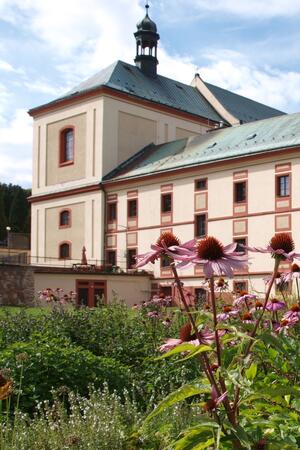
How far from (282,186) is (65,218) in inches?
620

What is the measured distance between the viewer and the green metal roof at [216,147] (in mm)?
33469

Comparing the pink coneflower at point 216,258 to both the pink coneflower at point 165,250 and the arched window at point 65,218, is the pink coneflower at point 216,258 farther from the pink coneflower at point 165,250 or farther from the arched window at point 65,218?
the arched window at point 65,218

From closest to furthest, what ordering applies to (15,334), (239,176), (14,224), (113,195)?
1. (15,334)
2. (239,176)
3. (113,195)
4. (14,224)

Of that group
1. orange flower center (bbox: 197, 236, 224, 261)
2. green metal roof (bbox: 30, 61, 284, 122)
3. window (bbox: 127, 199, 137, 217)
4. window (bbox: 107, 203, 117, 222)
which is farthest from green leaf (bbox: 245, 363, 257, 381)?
green metal roof (bbox: 30, 61, 284, 122)

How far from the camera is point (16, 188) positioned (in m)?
73.2

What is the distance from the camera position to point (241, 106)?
50.4 m

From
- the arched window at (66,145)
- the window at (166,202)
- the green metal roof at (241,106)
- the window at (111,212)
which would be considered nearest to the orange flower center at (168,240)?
the window at (166,202)

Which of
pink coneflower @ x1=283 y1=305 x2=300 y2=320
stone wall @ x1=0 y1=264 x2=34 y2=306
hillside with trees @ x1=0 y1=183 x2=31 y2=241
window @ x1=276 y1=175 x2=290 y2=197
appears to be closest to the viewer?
pink coneflower @ x1=283 y1=305 x2=300 y2=320

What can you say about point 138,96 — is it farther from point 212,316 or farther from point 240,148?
point 212,316

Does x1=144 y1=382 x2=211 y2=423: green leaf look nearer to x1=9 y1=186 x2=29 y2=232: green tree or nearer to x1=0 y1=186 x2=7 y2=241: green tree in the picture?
x1=0 y1=186 x2=7 y2=241: green tree

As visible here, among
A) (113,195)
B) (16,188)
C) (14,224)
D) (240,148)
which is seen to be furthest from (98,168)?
(16,188)

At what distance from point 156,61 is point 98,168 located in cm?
1102

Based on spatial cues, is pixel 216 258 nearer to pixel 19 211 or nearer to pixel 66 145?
pixel 66 145

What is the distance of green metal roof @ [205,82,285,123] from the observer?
1915 inches
